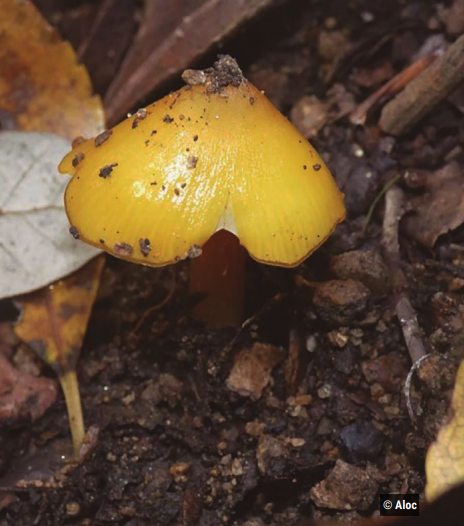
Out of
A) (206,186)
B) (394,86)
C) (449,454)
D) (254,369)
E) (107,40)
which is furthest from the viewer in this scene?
(107,40)

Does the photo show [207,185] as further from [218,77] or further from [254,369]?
[254,369]

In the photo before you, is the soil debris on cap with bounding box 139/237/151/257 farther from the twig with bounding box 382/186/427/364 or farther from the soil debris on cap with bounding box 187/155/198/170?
the twig with bounding box 382/186/427/364

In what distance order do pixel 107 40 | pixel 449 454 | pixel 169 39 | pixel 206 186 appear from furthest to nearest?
pixel 107 40, pixel 169 39, pixel 206 186, pixel 449 454

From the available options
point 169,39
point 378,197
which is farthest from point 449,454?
point 169,39

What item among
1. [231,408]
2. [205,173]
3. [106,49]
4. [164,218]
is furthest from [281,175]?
[106,49]

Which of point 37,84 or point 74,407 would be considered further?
point 37,84

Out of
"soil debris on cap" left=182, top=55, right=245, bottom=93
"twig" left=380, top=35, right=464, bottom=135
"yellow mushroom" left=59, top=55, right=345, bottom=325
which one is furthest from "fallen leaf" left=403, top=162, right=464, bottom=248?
"soil debris on cap" left=182, top=55, right=245, bottom=93
